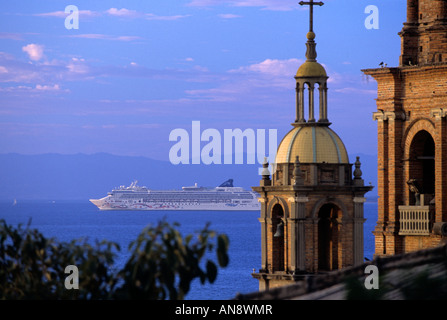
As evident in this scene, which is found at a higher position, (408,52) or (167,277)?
(408,52)

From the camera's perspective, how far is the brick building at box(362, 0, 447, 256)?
127 ft

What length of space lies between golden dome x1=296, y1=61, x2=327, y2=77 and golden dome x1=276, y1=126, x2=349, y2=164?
6.35 ft

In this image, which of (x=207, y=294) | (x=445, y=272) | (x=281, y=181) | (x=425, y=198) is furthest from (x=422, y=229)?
(x=207, y=294)

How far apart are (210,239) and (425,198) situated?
1982 cm

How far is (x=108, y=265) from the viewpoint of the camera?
2220 cm

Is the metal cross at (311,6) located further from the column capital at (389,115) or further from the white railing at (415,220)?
the white railing at (415,220)

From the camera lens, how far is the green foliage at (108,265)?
20719mm

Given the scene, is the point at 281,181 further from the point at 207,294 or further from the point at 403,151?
the point at 207,294

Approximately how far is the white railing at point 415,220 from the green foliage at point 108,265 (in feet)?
58.3

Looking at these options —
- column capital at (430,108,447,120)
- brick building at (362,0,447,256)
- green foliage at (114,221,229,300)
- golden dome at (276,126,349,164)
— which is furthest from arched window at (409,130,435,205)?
green foliage at (114,221,229,300)

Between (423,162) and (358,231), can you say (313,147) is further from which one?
(423,162)

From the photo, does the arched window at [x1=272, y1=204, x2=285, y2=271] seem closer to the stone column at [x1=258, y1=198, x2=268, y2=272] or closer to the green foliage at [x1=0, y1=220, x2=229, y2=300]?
the stone column at [x1=258, y1=198, x2=268, y2=272]

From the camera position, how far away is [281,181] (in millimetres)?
41000
